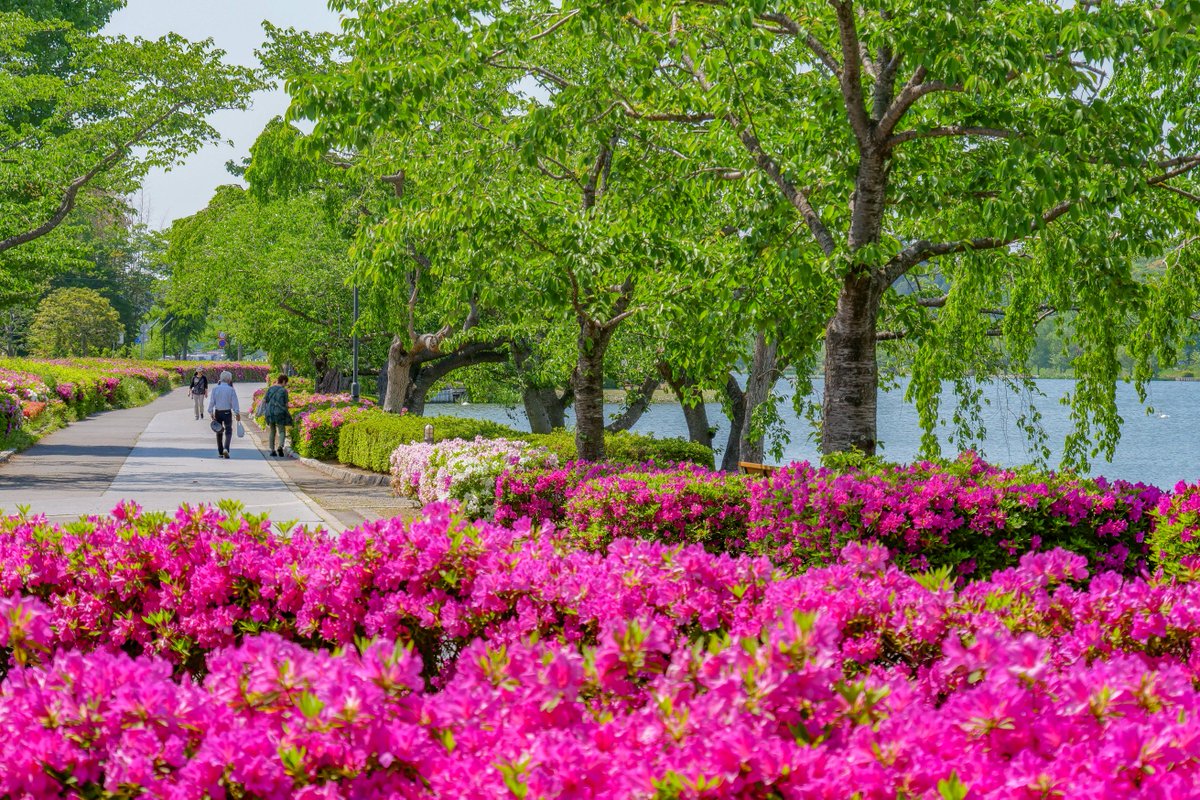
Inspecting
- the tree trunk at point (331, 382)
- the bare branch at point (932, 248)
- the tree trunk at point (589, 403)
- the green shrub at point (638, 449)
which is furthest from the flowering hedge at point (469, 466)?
the tree trunk at point (331, 382)

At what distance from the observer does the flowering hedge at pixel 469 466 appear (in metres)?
13.0

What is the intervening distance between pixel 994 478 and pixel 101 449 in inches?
818

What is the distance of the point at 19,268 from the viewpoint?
23.5m

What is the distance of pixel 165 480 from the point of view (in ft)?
58.7

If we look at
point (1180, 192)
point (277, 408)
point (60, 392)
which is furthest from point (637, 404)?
point (60, 392)

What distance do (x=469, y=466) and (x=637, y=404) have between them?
12826 mm

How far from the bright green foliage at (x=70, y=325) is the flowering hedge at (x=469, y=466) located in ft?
212

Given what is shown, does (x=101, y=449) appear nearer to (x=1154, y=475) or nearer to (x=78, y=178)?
(x=78, y=178)

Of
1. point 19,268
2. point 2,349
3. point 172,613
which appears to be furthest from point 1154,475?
point 2,349

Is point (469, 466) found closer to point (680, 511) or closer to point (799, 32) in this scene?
point (680, 511)

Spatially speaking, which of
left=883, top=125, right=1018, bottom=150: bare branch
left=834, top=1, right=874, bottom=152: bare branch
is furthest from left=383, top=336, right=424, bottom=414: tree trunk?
left=883, top=125, right=1018, bottom=150: bare branch

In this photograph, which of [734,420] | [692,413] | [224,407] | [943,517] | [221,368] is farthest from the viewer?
[221,368]

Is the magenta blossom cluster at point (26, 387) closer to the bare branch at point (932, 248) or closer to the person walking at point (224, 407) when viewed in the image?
the person walking at point (224, 407)

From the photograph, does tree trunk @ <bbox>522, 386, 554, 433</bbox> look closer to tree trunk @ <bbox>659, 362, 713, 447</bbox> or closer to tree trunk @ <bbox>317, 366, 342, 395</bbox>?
tree trunk @ <bbox>659, 362, 713, 447</bbox>
